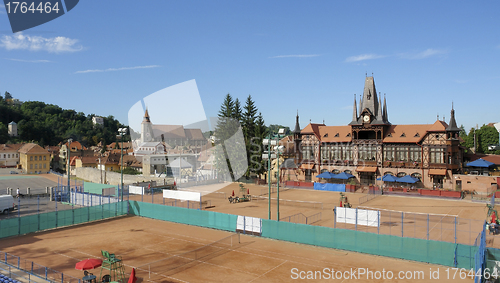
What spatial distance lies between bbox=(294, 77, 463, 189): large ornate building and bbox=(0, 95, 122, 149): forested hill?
109 m

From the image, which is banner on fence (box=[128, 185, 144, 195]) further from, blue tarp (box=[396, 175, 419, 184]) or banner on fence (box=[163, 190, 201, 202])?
blue tarp (box=[396, 175, 419, 184])

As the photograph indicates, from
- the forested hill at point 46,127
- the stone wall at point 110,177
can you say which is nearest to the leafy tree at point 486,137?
the stone wall at point 110,177

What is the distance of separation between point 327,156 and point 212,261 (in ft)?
137

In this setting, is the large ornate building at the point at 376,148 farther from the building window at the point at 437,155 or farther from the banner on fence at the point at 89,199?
the banner on fence at the point at 89,199

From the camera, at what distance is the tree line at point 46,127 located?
132 m

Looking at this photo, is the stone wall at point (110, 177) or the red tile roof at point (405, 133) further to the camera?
the stone wall at point (110, 177)

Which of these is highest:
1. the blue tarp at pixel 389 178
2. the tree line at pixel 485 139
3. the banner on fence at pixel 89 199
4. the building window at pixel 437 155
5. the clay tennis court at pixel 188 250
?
the tree line at pixel 485 139

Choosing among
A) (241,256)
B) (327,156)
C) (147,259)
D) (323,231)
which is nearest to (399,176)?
(327,156)

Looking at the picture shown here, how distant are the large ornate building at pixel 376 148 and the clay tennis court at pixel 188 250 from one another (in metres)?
33.7

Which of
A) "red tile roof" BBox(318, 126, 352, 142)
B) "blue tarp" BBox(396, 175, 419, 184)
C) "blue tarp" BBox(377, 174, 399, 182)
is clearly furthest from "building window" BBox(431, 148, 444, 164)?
"red tile roof" BBox(318, 126, 352, 142)

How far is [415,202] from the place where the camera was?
4059 cm

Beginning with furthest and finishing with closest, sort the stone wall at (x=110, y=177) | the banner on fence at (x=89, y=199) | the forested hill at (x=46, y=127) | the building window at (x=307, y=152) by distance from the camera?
the forested hill at (x=46, y=127) → the building window at (x=307, y=152) → the stone wall at (x=110, y=177) → the banner on fence at (x=89, y=199)

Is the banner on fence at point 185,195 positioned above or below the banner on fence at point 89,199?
above

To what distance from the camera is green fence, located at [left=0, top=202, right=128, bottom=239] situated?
26500mm
